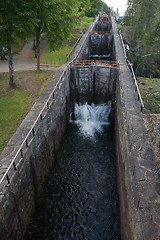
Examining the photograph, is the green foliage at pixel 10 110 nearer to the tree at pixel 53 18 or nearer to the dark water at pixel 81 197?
the dark water at pixel 81 197

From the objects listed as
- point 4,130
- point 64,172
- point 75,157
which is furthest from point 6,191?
point 75,157

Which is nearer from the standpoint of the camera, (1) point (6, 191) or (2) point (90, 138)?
(1) point (6, 191)

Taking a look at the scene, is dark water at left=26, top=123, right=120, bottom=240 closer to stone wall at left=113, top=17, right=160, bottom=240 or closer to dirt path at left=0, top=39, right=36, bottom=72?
stone wall at left=113, top=17, right=160, bottom=240

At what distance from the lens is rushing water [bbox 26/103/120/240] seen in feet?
36.5

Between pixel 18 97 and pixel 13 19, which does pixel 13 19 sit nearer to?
pixel 13 19

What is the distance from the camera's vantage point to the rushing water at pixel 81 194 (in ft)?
36.5

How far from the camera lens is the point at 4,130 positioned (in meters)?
12.4

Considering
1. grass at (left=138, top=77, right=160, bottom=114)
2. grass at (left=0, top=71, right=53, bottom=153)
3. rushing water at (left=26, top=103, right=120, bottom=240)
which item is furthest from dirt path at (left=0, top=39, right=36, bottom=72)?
grass at (left=138, top=77, right=160, bottom=114)

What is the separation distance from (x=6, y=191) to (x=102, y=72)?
1613 cm

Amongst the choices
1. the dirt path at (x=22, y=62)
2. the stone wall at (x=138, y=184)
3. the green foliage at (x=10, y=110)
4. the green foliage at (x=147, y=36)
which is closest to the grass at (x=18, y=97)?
the green foliage at (x=10, y=110)

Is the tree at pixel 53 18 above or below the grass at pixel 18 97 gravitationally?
above

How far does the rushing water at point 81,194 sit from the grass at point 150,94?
4344 millimetres

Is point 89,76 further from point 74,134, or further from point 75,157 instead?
point 75,157

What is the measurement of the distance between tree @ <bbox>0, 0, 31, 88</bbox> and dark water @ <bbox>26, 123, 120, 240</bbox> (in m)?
9.60
